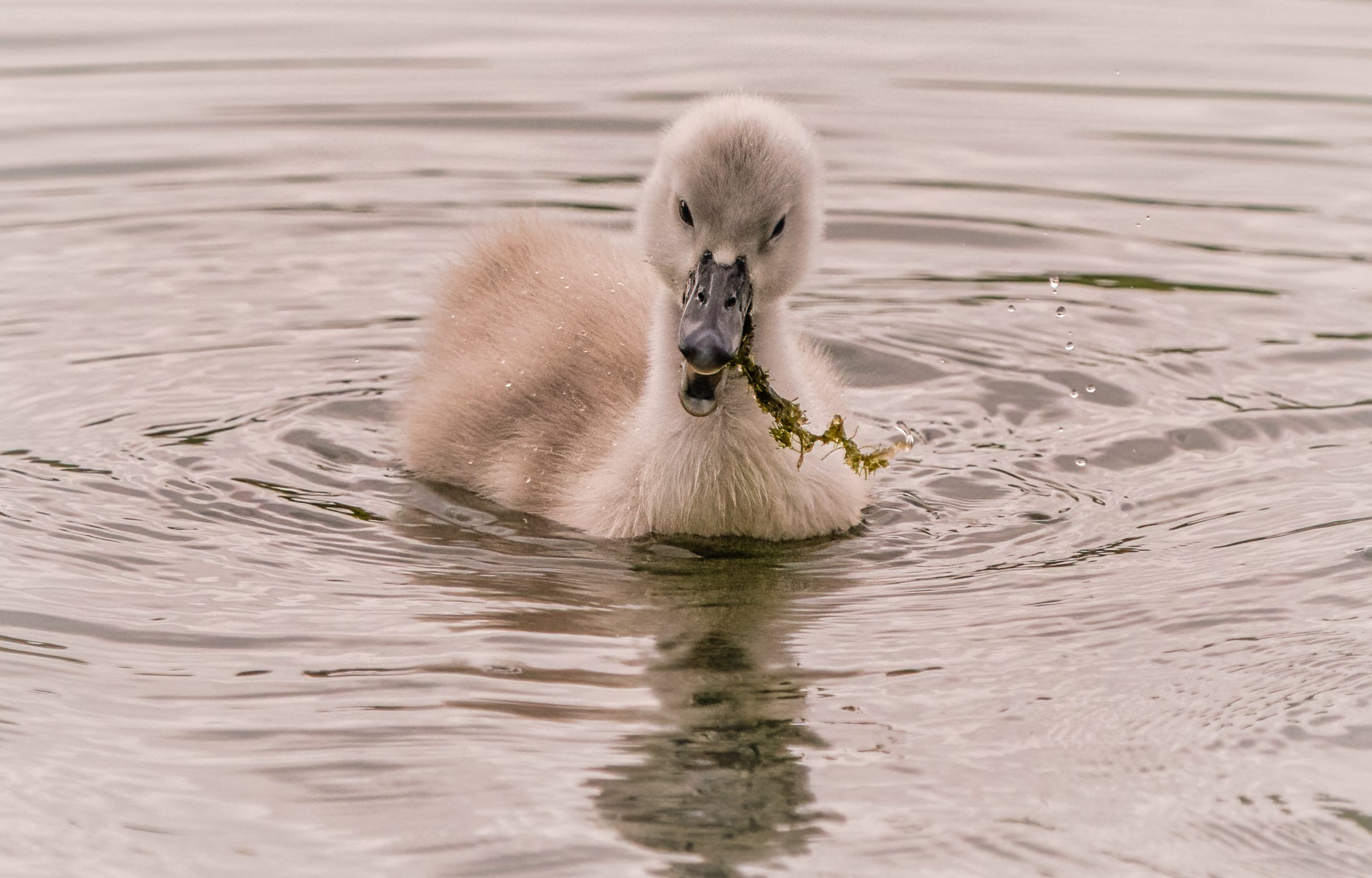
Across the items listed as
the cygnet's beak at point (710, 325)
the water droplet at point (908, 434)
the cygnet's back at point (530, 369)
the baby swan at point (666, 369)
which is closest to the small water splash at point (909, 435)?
the water droplet at point (908, 434)

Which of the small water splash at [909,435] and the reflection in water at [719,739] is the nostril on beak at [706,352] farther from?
the small water splash at [909,435]

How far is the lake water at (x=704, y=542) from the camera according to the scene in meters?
4.30

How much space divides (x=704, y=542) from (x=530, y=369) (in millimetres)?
986

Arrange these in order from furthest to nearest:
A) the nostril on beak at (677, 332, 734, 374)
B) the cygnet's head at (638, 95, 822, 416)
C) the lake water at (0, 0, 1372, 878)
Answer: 1. the cygnet's head at (638, 95, 822, 416)
2. the nostril on beak at (677, 332, 734, 374)
3. the lake water at (0, 0, 1372, 878)

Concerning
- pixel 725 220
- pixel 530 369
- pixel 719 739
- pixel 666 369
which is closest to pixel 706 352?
pixel 725 220

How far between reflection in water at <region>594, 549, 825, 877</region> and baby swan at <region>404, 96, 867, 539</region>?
36cm

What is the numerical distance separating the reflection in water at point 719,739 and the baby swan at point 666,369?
1.18ft

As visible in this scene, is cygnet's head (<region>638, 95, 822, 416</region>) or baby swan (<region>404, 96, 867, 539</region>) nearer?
cygnet's head (<region>638, 95, 822, 416</region>)

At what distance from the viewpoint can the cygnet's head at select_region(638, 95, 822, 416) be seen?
5645 mm

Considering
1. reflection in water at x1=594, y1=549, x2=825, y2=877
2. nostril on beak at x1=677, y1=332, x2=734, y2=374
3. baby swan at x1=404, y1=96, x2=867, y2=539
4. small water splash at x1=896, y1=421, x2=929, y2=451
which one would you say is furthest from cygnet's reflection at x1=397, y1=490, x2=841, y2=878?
small water splash at x1=896, y1=421, x2=929, y2=451

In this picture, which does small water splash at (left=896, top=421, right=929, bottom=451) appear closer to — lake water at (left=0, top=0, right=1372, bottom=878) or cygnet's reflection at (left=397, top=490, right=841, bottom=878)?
lake water at (left=0, top=0, right=1372, bottom=878)

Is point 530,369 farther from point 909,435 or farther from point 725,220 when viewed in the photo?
point 909,435

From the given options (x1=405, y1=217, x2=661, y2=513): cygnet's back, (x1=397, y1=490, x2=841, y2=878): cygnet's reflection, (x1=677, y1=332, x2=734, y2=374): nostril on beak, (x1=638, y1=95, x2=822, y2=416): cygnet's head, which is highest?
(x1=638, y1=95, x2=822, y2=416): cygnet's head

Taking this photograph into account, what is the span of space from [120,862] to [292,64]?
9.70m
